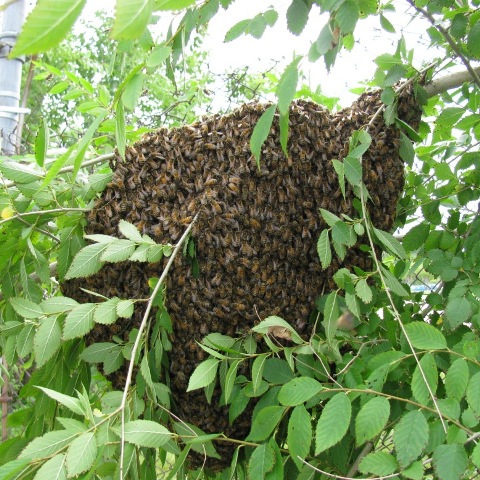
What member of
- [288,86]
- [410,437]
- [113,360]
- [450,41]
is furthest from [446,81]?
[113,360]

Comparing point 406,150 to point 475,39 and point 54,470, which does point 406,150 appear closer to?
point 475,39

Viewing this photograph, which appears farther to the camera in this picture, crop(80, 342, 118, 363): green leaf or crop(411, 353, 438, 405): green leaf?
crop(80, 342, 118, 363): green leaf

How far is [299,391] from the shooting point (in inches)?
29.7

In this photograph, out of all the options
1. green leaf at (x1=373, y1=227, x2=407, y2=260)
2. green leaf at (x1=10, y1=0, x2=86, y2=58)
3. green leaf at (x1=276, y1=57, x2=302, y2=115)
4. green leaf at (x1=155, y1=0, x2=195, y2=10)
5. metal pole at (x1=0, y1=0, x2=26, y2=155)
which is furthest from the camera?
metal pole at (x1=0, y1=0, x2=26, y2=155)

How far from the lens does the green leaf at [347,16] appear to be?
603 millimetres

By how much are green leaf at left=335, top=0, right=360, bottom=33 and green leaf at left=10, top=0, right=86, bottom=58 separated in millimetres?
392

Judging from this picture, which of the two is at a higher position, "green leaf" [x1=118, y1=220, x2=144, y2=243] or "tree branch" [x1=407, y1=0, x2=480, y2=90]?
"tree branch" [x1=407, y1=0, x2=480, y2=90]

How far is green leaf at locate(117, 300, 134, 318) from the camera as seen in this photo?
813 millimetres

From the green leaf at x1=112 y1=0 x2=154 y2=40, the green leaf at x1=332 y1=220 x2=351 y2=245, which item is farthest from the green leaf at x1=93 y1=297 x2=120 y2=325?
the green leaf at x1=112 y1=0 x2=154 y2=40

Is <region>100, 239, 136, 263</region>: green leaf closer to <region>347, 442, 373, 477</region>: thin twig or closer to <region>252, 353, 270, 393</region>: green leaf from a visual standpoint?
<region>252, 353, 270, 393</region>: green leaf

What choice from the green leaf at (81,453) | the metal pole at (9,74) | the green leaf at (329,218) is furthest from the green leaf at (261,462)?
the metal pole at (9,74)

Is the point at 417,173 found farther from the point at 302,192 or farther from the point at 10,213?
the point at 10,213

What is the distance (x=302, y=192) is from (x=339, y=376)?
0.93ft

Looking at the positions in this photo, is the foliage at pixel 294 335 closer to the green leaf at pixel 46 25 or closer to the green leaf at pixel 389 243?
the green leaf at pixel 389 243
